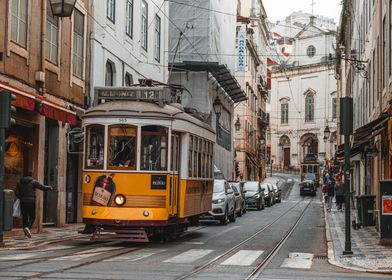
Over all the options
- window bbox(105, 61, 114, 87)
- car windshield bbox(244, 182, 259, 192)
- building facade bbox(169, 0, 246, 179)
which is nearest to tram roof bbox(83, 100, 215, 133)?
window bbox(105, 61, 114, 87)

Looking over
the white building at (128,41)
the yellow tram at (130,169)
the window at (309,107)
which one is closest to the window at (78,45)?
the white building at (128,41)

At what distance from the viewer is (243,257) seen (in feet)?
46.7

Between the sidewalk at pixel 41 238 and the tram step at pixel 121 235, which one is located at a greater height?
the tram step at pixel 121 235

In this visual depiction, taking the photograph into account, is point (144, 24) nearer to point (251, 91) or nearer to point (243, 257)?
point (243, 257)

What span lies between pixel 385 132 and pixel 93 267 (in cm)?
1387

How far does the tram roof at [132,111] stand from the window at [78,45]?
8.19 meters

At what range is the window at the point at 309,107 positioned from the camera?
102812 millimetres

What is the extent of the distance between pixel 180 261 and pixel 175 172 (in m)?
3.94

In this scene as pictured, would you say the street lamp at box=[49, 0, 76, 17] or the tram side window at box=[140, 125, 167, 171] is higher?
the street lamp at box=[49, 0, 76, 17]

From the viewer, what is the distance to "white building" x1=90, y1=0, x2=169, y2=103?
87.5 feet

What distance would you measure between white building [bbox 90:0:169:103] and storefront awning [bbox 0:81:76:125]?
3.50 meters

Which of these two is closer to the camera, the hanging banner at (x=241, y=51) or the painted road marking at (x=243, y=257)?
the painted road marking at (x=243, y=257)

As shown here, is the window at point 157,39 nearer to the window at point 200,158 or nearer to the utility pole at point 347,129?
the window at point 200,158

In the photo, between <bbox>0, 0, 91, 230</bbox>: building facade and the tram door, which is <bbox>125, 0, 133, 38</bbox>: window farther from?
the tram door
